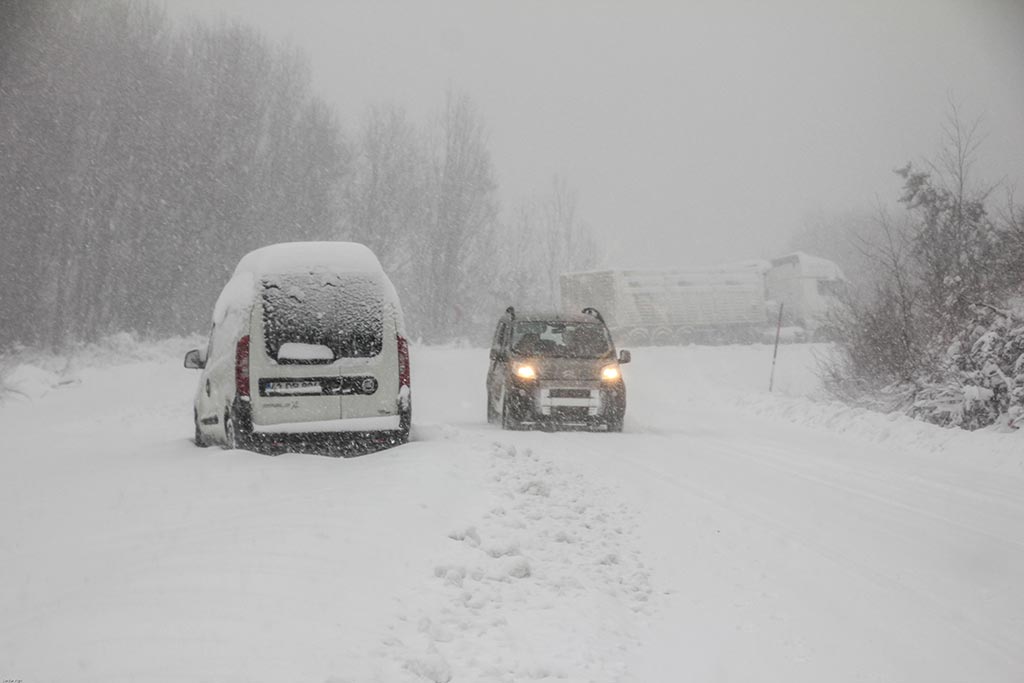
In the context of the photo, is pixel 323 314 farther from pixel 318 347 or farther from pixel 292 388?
pixel 292 388

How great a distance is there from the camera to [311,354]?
761cm

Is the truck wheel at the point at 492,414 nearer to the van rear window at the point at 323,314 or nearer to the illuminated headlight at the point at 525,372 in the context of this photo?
the illuminated headlight at the point at 525,372

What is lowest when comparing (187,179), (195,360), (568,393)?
(568,393)

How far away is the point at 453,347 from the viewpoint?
126 feet

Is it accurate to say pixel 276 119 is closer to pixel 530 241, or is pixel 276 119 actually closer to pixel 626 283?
pixel 626 283

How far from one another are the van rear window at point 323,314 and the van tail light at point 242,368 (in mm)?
207

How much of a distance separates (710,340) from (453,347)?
13.3 meters

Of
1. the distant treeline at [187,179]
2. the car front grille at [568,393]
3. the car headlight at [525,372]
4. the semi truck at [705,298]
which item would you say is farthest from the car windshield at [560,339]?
the semi truck at [705,298]

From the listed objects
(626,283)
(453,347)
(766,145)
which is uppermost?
(766,145)

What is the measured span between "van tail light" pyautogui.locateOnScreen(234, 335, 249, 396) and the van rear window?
207mm

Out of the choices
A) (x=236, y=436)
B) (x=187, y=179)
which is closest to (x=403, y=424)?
(x=236, y=436)

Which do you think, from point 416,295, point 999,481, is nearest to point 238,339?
point 999,481

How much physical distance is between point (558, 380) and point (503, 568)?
715cm

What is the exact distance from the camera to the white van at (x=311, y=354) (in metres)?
7.43
